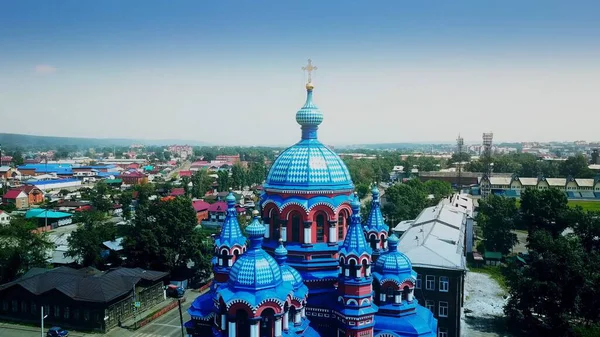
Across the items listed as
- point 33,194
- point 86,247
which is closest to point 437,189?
point 86,247

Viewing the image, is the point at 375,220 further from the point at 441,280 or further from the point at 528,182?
the point at 528,182

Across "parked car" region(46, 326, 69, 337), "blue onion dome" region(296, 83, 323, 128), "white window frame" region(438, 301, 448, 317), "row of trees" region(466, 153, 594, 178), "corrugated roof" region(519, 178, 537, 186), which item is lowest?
"parked car" region(46, 326, 69, 337)

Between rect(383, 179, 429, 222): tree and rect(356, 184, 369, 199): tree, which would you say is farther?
rect(356, 184, 369, 199): tree

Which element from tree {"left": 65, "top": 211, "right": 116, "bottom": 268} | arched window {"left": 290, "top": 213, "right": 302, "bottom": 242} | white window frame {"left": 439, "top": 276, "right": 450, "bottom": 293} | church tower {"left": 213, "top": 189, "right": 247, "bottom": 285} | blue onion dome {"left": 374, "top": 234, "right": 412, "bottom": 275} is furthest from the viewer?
tree {"left": 65, "top": 211, "right": 116, "bottom": 268}

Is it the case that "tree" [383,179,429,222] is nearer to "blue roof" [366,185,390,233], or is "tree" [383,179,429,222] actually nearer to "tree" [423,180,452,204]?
"tree" [423,180,452,204]

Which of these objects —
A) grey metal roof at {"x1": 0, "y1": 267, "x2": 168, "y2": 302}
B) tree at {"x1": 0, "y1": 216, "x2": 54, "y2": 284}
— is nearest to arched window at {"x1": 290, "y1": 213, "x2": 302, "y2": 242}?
grey metal roof at {"x1": 0, "y1": 267, "x2": 168, "y2": 302}

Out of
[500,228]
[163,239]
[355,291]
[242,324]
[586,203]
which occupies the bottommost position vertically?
[586,203]

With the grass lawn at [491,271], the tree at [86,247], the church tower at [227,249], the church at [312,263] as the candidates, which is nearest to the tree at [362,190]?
the grass lawn at [491,271]
